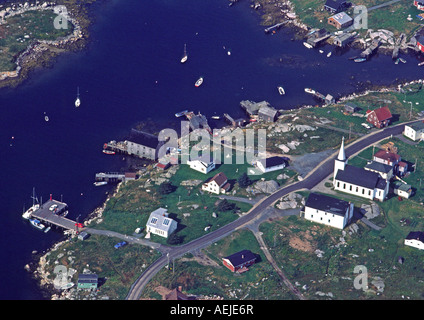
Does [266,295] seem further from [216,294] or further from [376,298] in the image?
[376,298]

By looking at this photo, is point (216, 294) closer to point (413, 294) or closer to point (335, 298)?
point (335, 298)

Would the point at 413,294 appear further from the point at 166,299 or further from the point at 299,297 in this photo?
the point at 166,299

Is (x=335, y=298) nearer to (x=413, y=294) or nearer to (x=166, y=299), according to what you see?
(x=413, y=294)

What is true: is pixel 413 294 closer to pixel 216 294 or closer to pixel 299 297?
pixel 299 297

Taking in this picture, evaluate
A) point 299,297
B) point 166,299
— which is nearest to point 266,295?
point 299,297
